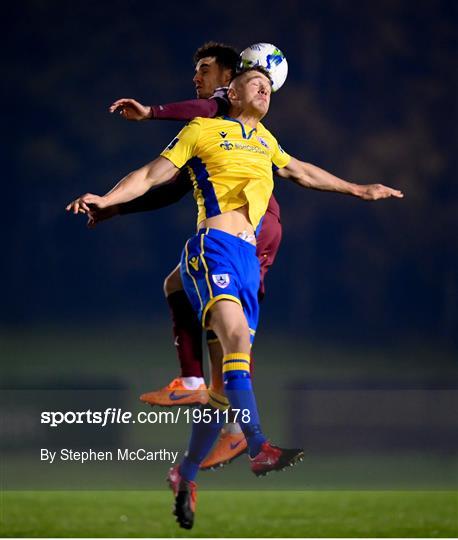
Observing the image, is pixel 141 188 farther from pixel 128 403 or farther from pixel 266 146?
pixel 128 403

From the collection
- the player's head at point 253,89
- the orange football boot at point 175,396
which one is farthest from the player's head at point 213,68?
the orange football boot at point 175,396

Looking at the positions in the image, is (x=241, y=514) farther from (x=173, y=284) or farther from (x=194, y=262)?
(x=194, y=262)

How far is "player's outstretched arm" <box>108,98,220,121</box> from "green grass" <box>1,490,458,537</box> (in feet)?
18.9

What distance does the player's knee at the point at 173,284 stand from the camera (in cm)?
525

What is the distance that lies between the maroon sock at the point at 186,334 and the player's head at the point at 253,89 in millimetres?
980

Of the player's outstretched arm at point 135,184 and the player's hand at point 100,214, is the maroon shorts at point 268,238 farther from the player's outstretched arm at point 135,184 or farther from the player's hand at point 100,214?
the player's hand at point 100,214

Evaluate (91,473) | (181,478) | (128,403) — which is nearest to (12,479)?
(91,473)

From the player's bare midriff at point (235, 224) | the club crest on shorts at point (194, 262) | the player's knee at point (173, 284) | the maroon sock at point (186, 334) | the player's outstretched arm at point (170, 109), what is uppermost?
the player's outstretched arm at point (170, 109)

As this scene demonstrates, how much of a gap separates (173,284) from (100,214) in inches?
19.9

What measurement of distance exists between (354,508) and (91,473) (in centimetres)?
306

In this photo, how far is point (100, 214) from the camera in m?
5.09

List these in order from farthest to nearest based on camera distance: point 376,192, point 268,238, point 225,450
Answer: point 376,192 → point 268,238 → point 225,450

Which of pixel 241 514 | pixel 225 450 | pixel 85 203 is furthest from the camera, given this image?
pixel 241 514

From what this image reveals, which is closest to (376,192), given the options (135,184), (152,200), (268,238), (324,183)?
(324,183)
